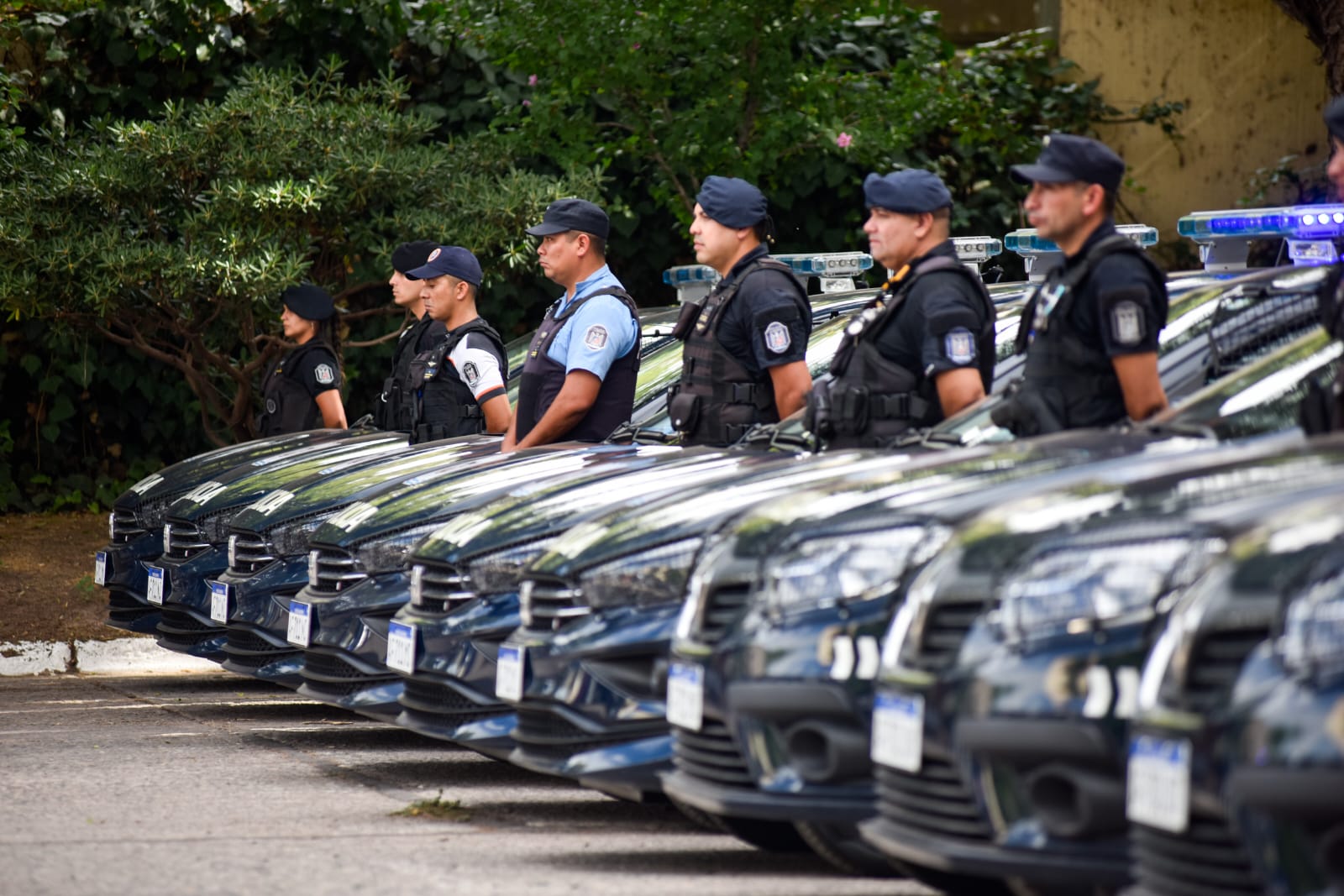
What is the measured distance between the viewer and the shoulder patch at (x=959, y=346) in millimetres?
6098

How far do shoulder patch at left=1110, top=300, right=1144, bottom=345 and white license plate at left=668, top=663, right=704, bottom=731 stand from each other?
4.95 feet

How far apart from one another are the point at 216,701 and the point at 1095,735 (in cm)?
661

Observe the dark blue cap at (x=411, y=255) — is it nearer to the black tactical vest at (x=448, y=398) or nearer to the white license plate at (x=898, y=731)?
the black tactical vest at (x=448, y=398)

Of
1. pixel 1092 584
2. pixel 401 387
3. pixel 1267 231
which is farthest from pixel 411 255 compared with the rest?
pixel 1092 584

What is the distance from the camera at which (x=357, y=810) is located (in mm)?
6375

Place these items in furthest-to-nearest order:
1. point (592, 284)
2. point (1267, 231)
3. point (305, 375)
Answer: point (305, 375) < point (592, 284) < point (1267, 231)

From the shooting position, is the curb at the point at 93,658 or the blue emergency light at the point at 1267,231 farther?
the curb at the point at 93,658

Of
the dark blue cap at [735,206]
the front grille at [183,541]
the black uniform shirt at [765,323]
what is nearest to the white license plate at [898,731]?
the black uniform shirt at [765,323]

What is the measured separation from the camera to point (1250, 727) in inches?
122

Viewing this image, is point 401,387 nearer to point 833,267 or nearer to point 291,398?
point 291,398

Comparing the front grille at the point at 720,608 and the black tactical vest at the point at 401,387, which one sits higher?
the black tactical vest at the point at 401,387

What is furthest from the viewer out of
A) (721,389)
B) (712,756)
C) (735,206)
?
(735,206)

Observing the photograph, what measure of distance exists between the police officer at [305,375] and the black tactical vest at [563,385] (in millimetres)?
2678

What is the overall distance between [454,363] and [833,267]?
1.65m
